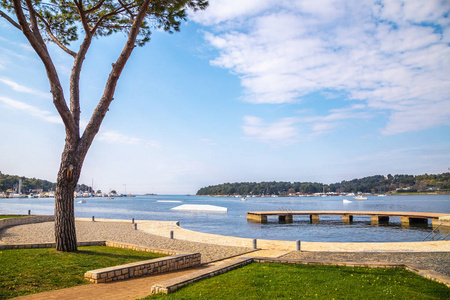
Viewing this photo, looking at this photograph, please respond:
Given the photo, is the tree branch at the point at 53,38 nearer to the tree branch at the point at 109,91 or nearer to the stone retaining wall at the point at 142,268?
the tree branch at the point at 109,91

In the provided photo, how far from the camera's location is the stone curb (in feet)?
23.5

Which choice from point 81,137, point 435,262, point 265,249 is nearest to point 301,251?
point 265,249

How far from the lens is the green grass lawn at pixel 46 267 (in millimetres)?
7363

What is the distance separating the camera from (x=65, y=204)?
11.5 meters

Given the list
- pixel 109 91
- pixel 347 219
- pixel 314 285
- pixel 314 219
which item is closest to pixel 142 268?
pixel 314 285

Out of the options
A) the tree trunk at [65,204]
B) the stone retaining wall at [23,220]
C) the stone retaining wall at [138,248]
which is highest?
the tree trunk at [65,204]

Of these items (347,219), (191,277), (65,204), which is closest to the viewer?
(191,277)

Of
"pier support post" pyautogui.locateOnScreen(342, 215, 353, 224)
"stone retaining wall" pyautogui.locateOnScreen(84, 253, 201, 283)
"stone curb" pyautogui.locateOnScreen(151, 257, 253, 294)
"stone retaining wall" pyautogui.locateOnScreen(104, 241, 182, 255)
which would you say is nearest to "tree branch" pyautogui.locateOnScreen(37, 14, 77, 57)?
"stone retaining wall" pyautogui.locateOnScreen(104, 241, 182, 255)

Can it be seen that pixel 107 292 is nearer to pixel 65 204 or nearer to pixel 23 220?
Answer: pixel 65 204

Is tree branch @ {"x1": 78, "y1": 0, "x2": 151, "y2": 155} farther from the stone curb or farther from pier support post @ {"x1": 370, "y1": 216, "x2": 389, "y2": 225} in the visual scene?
pier support post @ {"x1": 370, "y1": 216, "x2": 389, "y2": 225}

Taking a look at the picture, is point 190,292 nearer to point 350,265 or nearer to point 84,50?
point 350,265

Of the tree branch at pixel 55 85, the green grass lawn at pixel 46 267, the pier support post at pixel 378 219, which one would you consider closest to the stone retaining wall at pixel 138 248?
the green grass lawn at pixel 46 267

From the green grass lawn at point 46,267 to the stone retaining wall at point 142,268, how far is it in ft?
1.31

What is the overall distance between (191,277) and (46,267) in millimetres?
4238
